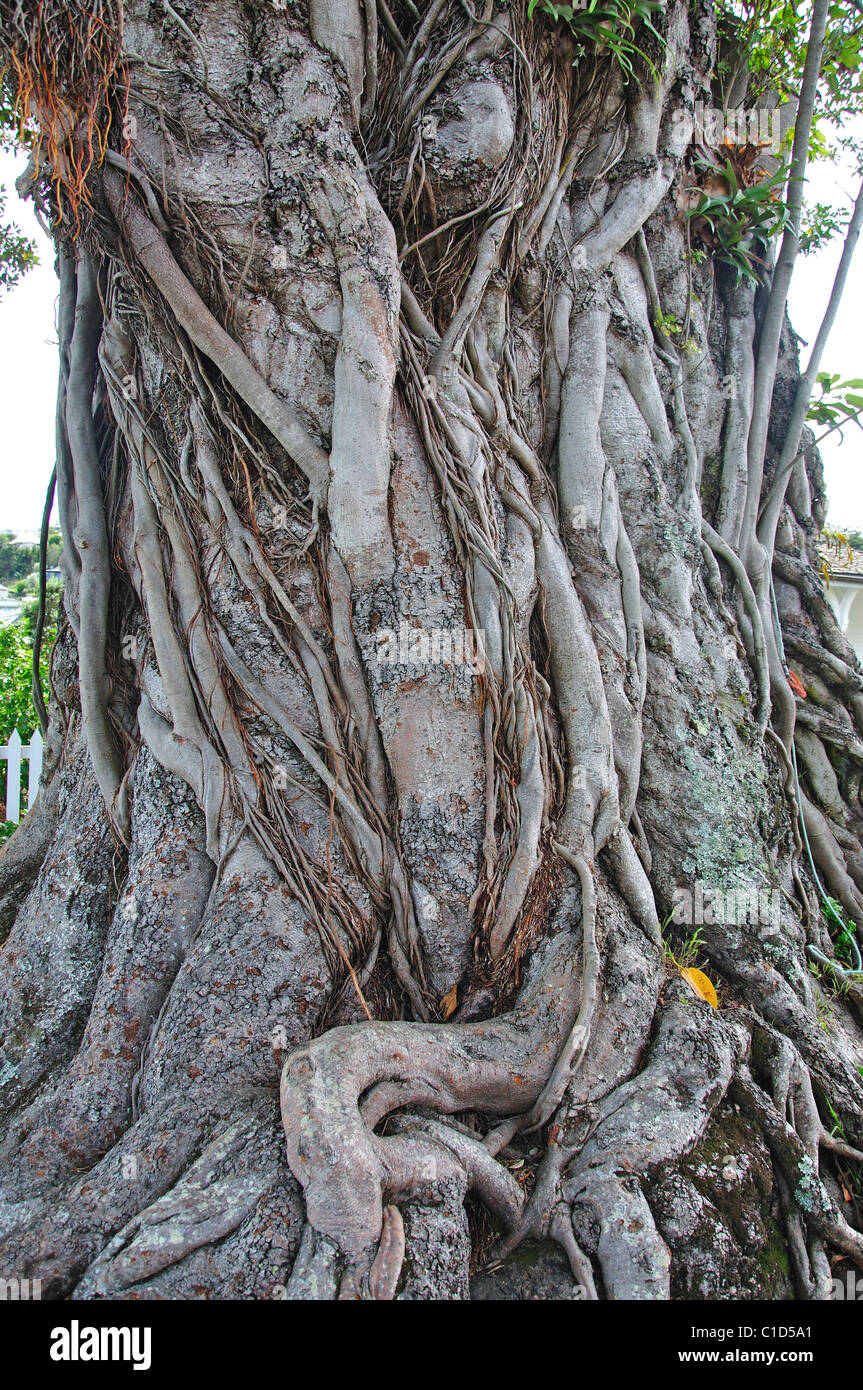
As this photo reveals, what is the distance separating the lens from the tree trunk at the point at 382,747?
217 cm

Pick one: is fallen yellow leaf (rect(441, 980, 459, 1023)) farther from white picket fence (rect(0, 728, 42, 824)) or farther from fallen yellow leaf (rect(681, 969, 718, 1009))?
white picket fence (rect(0, 728, 42, 824))

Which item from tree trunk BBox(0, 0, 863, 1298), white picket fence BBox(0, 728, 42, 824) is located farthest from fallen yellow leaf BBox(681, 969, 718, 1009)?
white picket fence BBox(0, 728, 42, 824)

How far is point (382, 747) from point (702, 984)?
1.39 meters

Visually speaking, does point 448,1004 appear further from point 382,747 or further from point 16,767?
point 16,767

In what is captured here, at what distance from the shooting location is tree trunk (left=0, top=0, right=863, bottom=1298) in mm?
2172

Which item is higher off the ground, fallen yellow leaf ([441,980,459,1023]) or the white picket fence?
the white picket fence

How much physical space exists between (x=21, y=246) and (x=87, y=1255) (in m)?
5.36

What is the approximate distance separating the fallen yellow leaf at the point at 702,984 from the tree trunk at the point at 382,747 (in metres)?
0.08

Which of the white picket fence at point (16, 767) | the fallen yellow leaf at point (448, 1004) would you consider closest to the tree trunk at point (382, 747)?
the fallen yellow leaf at point (448, 1004)

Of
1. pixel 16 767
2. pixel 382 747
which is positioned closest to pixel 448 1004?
pixel 382 747

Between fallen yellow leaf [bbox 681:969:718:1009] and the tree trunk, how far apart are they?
0.25 feet

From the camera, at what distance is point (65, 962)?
9.52 feet

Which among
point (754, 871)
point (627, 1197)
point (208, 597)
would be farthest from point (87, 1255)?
point (754, 871)

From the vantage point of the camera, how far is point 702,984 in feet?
9.48
